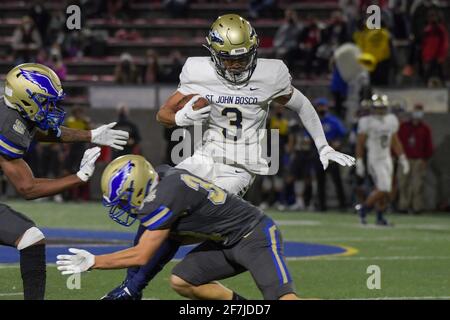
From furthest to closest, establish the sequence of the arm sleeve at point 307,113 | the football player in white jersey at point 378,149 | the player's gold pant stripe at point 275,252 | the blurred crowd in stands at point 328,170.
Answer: the blurred crowd in stands at point 328,170
the football player in white jersey at point 378,149
the arm sleeve at point 307,113
the player's gold pant stripe at point 275,252

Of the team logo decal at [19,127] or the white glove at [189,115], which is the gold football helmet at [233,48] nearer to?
the white glove at [189,115]

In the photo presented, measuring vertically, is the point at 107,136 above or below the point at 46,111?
below

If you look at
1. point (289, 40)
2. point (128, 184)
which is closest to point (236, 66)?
point (128, 184)

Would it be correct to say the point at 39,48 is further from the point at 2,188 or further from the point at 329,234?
the point at 329,234

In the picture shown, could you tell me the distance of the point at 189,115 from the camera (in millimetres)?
6961

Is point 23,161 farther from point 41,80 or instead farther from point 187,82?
point 187,82

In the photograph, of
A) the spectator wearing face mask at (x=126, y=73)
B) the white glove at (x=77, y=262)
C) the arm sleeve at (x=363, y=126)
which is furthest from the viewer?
the spectator wearing face mask at (x=126, y=73)


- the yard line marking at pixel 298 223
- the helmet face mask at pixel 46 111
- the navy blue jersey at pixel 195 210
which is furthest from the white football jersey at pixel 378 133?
the navy blue jersey at pixel 195 210

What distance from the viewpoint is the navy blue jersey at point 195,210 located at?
5.82m

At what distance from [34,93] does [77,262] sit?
136cm

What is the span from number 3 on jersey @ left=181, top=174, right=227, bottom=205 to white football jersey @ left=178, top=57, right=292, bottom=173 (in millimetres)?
1149

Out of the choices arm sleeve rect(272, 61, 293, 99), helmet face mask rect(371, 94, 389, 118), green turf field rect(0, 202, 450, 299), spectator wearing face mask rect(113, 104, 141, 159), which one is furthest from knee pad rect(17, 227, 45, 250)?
spectator wearing face mask rect(113, 104, 141, 159)

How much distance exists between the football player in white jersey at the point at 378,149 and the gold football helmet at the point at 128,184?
8.38m
